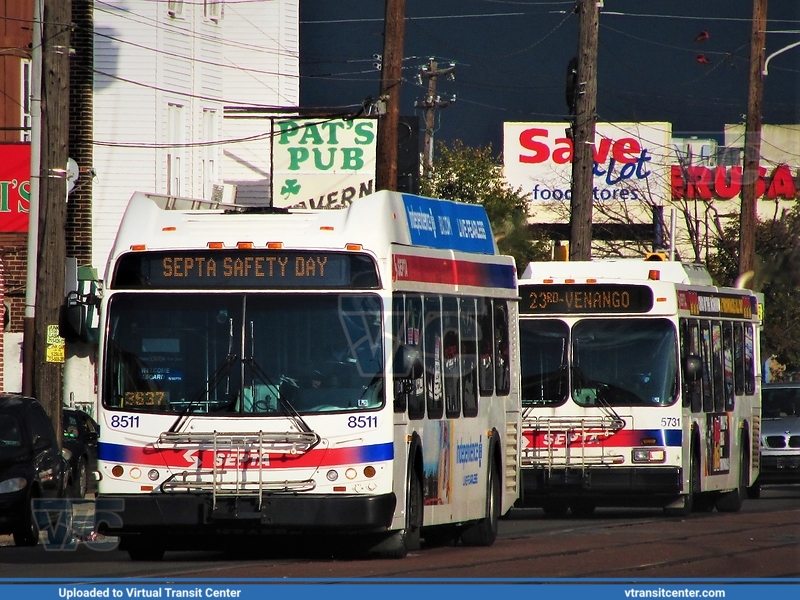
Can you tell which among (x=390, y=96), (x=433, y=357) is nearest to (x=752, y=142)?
(x=390, y=96)

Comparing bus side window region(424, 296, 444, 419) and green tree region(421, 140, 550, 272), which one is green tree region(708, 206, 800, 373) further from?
bus side window region(424, 296, 444, 419)

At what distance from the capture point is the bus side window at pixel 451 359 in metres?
15.7

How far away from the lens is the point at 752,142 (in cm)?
3838

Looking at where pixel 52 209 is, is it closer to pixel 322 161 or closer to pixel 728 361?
pixel 728 361

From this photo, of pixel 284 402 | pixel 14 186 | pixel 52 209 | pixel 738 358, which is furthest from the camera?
pixel 14 186

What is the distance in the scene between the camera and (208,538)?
15.0 meters

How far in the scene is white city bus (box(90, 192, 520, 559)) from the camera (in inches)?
546

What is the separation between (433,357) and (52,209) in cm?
645

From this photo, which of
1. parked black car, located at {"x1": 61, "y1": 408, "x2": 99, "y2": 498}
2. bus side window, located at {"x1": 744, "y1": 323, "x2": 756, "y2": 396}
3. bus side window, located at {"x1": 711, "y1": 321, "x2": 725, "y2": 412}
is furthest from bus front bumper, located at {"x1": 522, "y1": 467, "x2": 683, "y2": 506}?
parked black car, located at {"x1": 61, "y1": 408, "x2": 99, "y2": 498}

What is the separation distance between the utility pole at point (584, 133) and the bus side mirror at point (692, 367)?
7115mm

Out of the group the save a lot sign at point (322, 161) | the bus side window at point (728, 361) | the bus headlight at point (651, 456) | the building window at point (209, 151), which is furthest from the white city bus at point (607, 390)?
the building window at point (209, 151)

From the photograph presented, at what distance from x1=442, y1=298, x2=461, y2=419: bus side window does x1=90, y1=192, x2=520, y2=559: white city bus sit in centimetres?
65

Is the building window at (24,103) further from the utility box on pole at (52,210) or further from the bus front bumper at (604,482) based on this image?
the bus front bumper at (604,482)

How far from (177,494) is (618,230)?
44.6 meters
